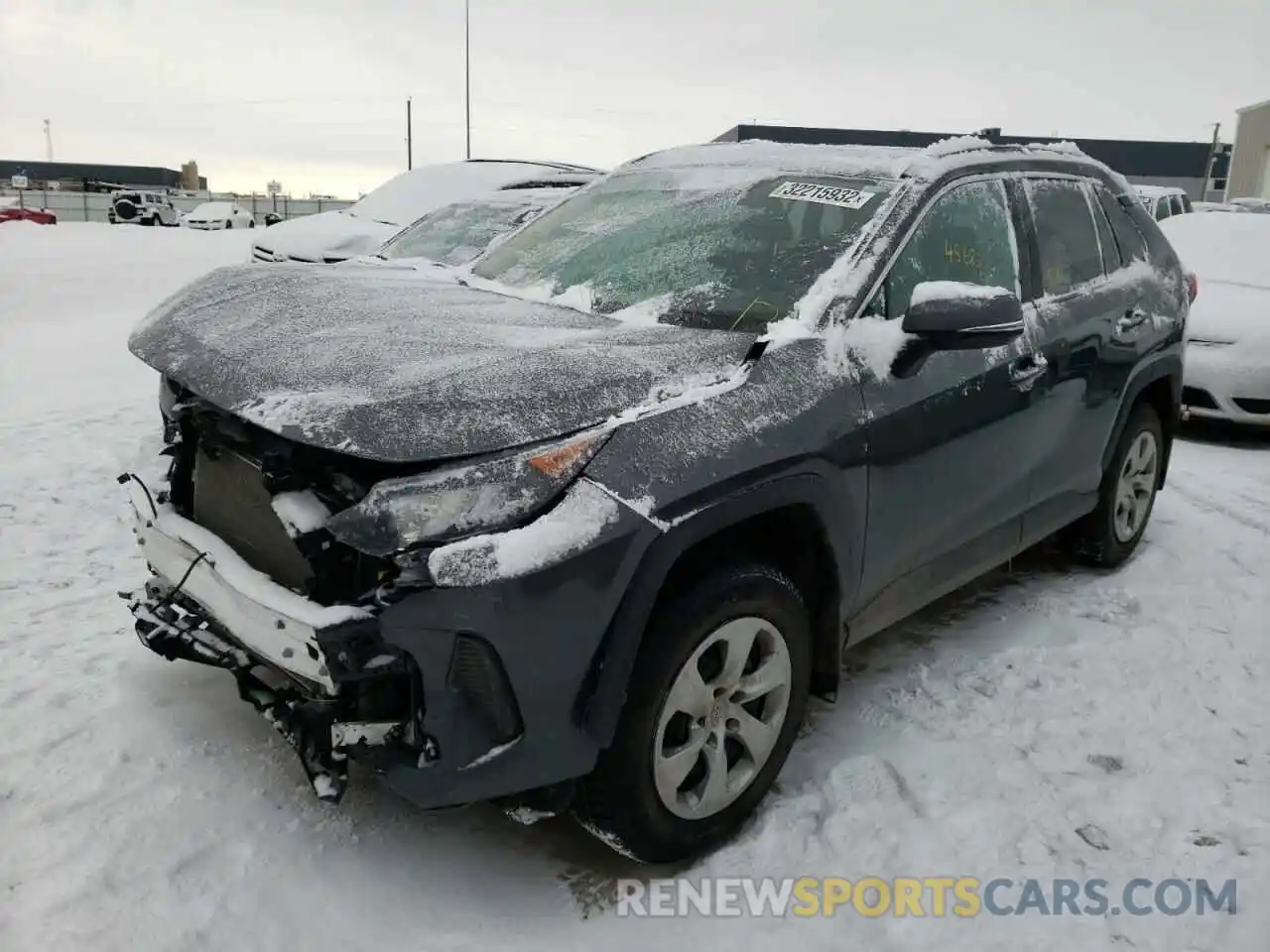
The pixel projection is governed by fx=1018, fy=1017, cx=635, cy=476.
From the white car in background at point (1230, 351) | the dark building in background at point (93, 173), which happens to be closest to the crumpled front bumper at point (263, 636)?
the white car in background at point (1230, 351)

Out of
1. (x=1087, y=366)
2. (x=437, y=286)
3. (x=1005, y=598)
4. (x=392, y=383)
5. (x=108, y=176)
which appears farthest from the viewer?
(x=108, y=176)

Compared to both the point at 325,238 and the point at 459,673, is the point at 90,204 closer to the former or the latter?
the point at 325,238

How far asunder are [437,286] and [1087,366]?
246 centimetres

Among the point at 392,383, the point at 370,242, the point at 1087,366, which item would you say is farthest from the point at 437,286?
the point at 370,242

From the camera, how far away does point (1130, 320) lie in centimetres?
421

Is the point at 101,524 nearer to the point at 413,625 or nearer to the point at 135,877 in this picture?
the point at 135,877

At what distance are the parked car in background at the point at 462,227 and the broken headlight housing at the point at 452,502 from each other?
5.42m

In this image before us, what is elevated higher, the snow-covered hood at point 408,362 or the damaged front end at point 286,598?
the snow-covered hood at point 408,362

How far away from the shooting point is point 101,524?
4.62m

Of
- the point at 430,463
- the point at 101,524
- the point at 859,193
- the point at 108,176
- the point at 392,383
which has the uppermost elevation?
the point at 108,176

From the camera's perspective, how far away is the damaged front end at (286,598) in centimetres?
220

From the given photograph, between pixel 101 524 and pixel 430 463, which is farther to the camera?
pixel 101 524

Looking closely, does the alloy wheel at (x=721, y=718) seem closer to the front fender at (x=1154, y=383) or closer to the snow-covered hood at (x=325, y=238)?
the front fender at (x=1154, y=383)

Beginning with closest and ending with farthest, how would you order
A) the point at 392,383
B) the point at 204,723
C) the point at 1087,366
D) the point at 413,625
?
1. the point at 413,625
2. the point at 392,383
3. the point at 204,723
4. the point at 1087,366
